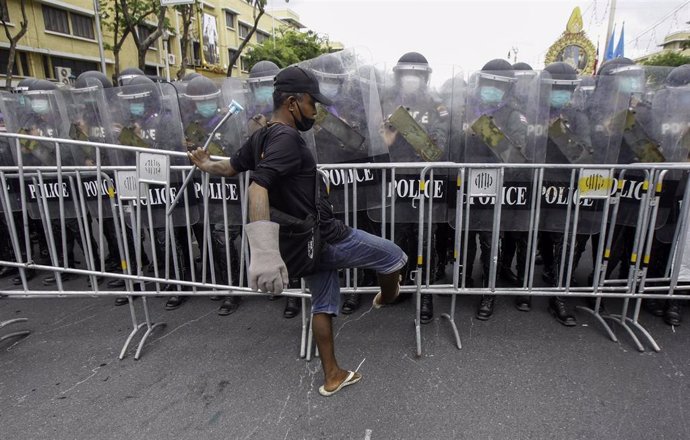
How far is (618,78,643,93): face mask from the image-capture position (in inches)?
132

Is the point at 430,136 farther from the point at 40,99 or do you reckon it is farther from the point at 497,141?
the point at 40,99

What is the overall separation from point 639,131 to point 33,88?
5.89m

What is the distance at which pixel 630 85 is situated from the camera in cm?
343

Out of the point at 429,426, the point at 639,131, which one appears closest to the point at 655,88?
the point at 639,131

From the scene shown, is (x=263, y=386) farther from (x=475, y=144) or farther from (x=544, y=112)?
(x=544, y=112)

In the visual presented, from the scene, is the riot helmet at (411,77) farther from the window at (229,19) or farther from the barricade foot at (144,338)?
the window at (229,19)

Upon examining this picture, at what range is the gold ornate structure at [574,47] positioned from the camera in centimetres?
1938

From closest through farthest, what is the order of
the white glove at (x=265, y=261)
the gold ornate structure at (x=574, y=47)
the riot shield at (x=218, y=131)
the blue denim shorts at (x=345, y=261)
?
A: the white glove at (x=265, y=261), the blue denim shorts at (x=345, y=261), the riot shield at (x=218, y=131), the gold ornate structure at (x=574, y=47)

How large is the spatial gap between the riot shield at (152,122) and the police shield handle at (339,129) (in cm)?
135

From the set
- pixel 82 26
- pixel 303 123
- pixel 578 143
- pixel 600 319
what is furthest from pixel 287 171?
pixel 82 26

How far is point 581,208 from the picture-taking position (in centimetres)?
351

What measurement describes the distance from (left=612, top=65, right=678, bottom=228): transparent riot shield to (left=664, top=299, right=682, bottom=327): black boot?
0.71m

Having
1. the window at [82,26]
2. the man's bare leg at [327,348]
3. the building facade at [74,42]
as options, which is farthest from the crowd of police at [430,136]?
the window at [82,26]

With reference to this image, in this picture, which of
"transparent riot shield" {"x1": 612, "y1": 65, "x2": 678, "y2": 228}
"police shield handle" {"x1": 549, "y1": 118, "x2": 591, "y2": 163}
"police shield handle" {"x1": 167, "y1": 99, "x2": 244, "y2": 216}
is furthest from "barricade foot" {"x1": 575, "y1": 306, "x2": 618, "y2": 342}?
"police shield handle" {"x1": 167, "y1": 99, "x2": 244, "y2": 216}
